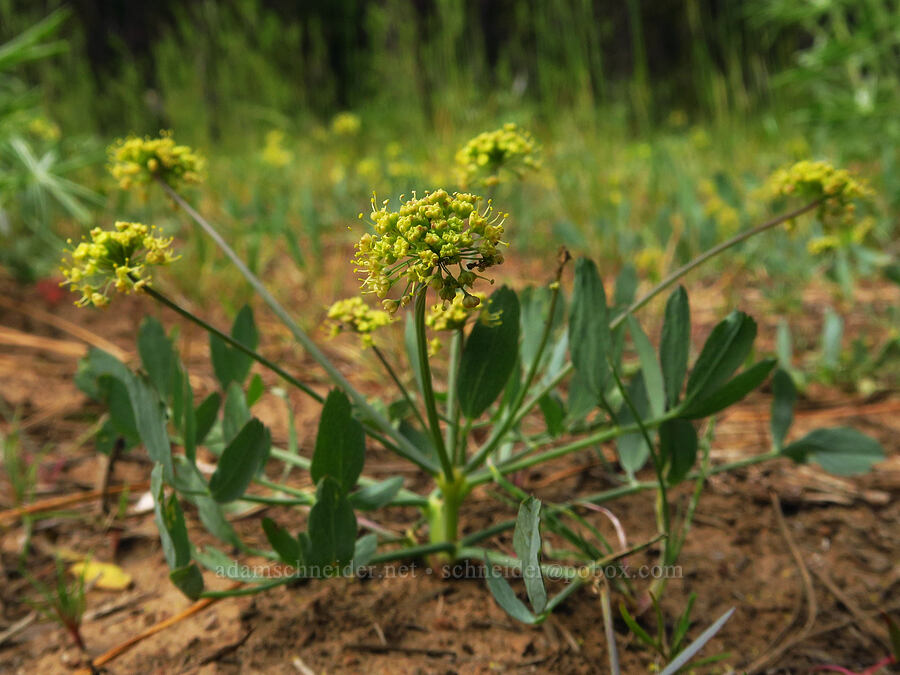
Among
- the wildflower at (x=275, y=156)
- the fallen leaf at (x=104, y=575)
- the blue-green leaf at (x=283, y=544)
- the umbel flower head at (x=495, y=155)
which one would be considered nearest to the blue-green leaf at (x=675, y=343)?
the umbel flower head at (x=495, y=155)

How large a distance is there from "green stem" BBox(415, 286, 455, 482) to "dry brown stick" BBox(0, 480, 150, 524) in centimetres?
74

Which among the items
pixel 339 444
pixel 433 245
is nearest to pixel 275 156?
pixel 339 444

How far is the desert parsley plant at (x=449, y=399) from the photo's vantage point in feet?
2.64

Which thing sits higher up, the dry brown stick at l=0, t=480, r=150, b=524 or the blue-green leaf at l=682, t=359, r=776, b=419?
the blue-green leaf at l=682, t=359, r=776, b=419

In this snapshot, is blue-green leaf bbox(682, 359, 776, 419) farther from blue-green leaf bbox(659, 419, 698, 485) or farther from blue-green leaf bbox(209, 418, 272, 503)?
blue-green leaf bbox(209, 418, 272, 503)

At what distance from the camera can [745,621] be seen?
1159mm

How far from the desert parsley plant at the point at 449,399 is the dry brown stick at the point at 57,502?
283 millimetres

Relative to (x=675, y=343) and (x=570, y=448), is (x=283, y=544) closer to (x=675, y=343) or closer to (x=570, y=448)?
(x=570, y=448)

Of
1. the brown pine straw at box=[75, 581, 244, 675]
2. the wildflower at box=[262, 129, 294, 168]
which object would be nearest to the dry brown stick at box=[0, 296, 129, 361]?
the brown pine straw at box=[75, 581, 244, 675]

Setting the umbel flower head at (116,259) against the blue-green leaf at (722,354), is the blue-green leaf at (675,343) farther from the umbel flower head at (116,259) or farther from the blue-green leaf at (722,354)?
the umbel flower head at (116,259)

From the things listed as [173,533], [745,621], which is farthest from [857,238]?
[173,533]

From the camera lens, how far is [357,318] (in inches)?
47.1

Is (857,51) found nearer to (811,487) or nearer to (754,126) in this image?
(754,126)

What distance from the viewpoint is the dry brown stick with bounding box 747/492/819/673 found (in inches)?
42.3
